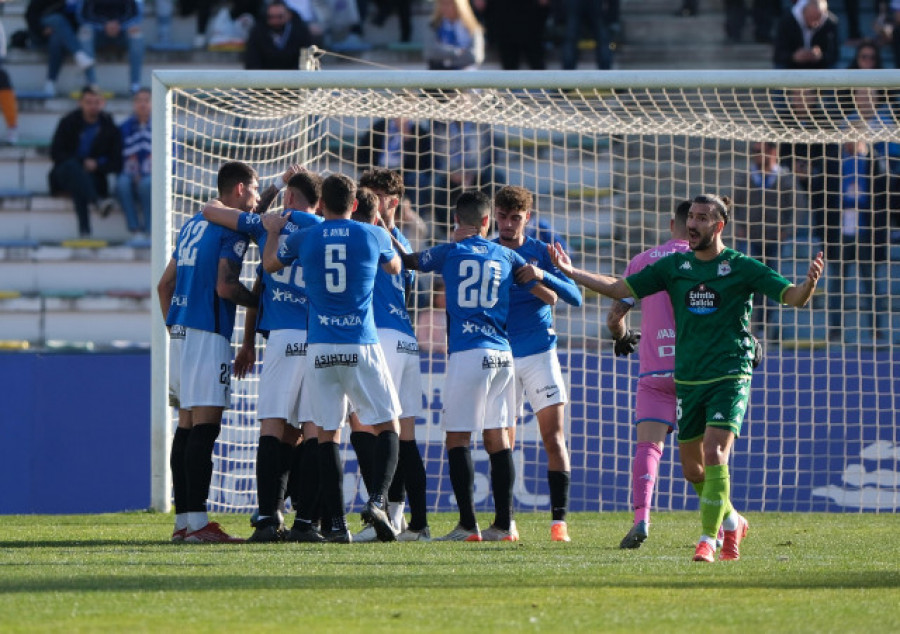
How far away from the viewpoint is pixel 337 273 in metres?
8.66

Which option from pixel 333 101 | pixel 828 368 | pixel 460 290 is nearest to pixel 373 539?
pixel 460 290

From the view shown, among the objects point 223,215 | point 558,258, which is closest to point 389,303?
point 223,215

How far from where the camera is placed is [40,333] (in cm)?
1673

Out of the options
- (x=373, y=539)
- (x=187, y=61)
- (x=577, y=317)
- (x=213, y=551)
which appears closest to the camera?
(x=213, y=551)

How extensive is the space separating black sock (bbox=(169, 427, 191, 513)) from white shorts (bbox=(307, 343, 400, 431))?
1090mm

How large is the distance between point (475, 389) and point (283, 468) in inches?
51.4

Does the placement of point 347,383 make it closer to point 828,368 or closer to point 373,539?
point 373,539

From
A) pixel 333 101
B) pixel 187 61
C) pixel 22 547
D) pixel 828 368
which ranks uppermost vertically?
pixel 187 61

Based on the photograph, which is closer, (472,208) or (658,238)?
(472,208)

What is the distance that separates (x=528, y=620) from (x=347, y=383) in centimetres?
323

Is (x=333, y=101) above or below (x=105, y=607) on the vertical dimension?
above

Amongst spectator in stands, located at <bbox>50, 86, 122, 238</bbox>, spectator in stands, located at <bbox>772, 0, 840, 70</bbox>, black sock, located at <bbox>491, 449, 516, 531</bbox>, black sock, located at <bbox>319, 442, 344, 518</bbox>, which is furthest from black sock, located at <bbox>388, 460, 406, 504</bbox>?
spectator in stands, located at <bbox>772, 0, 840, 70</bbox>

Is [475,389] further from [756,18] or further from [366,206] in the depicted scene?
[756,18]

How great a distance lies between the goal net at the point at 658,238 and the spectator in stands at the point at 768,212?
4 centimetres
